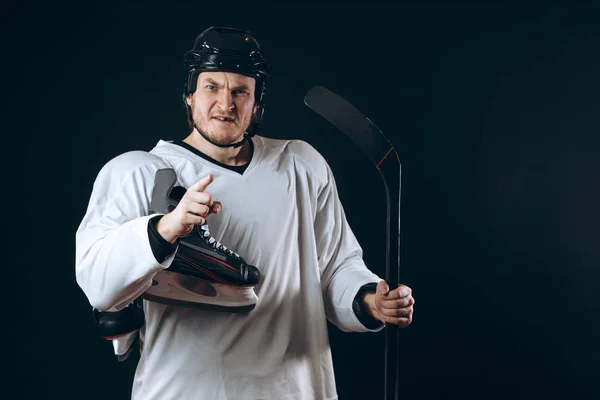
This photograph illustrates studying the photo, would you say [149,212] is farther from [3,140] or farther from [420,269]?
[420,269]

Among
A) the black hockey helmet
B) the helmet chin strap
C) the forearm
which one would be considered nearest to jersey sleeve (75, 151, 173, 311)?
the forearm

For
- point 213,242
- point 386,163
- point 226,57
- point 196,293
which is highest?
point 226,57

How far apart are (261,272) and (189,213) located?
1.31 ft

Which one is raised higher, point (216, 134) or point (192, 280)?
point (216, 134)

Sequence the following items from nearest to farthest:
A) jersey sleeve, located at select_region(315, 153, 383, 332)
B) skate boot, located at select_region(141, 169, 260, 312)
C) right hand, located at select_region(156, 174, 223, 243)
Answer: right hand, located at select_region(156, 174, 223, 243)
skate boot, located at select_region(141, 169, 260, 312)
jersey sleeve, located at select_region(315, 153, 383, 332)

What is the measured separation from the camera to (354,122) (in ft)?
5.86

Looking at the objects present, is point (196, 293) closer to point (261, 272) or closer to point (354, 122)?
point (261, 272)

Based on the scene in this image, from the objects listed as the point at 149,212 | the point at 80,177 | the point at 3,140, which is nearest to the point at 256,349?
the point at 149,212

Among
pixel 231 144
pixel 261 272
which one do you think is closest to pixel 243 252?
pixel 261 272

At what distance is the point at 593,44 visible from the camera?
106 inches

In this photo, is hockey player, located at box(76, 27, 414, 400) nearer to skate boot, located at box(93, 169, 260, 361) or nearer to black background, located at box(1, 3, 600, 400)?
skate boot, located at box(93, 169, 260, 361)

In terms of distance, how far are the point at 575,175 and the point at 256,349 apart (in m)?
1.45

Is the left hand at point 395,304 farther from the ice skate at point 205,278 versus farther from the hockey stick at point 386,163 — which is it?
the ice skate at point 205,278

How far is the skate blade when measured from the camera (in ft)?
5.47
